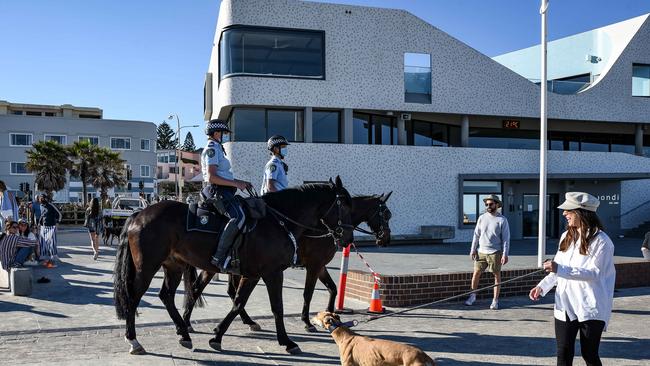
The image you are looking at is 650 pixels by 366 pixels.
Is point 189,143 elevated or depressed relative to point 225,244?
elevated

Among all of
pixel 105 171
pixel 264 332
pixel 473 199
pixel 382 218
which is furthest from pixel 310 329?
pixel 105 171

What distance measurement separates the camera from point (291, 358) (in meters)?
6.19

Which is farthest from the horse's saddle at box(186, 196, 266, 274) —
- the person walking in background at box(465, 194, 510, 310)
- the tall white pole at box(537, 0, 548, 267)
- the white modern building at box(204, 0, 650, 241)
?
the white modern building at box(204, 0, 650, 241)

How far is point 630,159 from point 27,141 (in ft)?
168

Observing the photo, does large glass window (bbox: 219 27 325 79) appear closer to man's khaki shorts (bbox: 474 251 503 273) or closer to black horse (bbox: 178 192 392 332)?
man's khaki shorts (bbox: 474 251 503 273)

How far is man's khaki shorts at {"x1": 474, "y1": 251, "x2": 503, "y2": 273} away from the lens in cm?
912

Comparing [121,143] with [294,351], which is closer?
[294,351]

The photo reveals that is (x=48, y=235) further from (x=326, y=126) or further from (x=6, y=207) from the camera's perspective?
(x=326, y=126)

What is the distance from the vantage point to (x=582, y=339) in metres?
4.43

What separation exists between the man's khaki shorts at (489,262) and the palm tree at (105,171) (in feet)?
121

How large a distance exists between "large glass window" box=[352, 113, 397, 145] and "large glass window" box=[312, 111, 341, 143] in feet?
2.48

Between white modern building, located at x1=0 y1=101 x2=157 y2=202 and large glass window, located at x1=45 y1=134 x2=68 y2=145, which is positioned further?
large glass window, located at x1=45 y1=134 x2=68 y2=145

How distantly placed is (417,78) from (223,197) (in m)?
18.9

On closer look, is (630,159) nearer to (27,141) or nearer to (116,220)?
(116,220)
